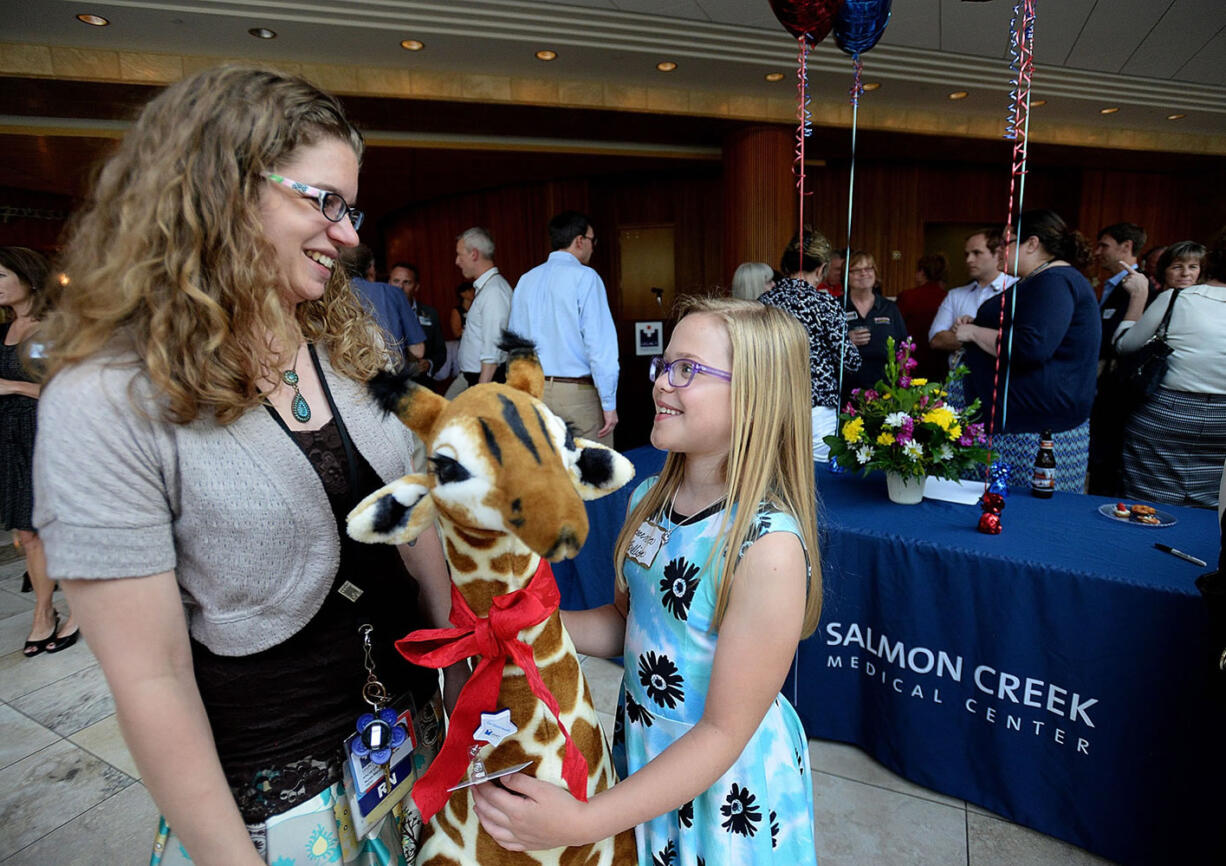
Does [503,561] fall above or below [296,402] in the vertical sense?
below

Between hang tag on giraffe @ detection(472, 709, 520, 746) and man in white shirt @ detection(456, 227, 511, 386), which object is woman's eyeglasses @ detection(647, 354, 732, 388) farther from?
man in white shirt @ detection(456, 227, 511, 386)

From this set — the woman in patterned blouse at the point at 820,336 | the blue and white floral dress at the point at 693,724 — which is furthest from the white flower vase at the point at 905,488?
the blue and white floral dress at the point at 693,724

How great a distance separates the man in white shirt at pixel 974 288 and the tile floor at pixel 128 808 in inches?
99.4

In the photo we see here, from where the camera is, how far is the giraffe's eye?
0.62 metres

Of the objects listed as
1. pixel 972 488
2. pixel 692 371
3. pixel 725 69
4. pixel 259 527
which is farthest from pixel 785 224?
pixel 259 527

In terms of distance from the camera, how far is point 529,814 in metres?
0.77

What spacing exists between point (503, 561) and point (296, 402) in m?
0.36

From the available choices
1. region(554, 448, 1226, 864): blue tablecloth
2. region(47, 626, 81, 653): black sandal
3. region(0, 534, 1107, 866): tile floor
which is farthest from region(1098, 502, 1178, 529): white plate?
region(47, 626, 81, 653): black sandal

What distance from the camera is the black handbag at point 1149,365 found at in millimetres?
2855

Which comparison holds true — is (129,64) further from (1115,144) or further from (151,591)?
(1115,144)

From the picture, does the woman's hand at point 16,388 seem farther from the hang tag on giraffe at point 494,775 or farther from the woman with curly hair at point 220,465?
the hang tag on giraffe at point 494,775

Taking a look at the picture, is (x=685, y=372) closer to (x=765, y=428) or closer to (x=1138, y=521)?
(x=765, y=428)

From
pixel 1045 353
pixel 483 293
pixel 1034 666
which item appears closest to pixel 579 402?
pixel 483 293

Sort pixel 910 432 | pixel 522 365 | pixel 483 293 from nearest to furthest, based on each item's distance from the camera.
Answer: pixel 522 365, pixel 910 432, pixel 483 293
